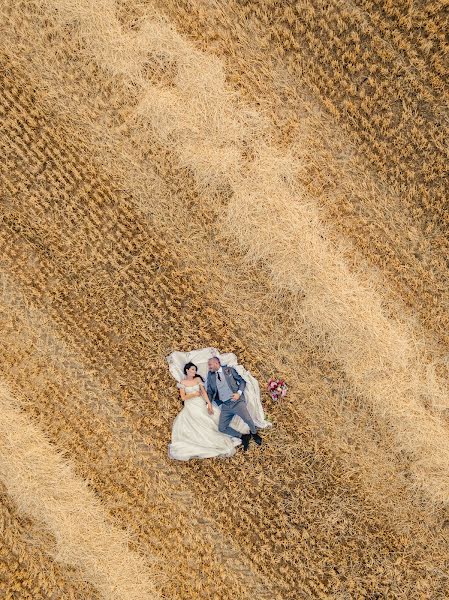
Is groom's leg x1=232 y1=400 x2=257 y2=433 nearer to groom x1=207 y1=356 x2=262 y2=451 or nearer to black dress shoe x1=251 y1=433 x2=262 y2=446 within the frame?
groom x1=207 y1=356 x2=262 y2=451

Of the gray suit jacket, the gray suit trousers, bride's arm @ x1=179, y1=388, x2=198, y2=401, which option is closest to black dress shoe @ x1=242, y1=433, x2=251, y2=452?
the gray suit trousers

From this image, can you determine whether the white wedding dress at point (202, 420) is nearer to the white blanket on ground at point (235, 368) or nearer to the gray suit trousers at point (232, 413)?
the white blanket on ground at point (235, 368)

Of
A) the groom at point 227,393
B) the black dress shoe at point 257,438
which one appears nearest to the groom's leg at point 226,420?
the groom at point 227,393

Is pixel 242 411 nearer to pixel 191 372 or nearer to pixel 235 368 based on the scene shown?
pixel 235 368

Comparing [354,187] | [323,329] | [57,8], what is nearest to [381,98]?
[354,187]

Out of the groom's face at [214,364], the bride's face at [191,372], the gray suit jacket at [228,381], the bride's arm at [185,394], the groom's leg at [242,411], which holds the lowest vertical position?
the groom's leg at [242,411]

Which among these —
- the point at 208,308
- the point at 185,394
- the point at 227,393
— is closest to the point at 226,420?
the point at 227,393
